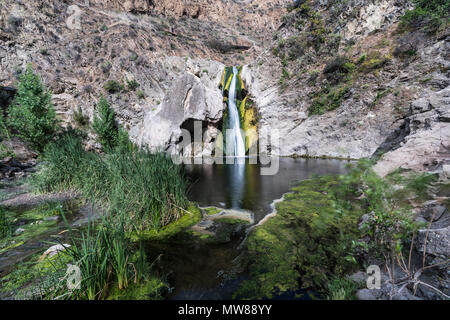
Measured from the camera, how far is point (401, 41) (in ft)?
45.2

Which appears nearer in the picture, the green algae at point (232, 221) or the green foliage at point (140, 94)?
the green algae at point (232, 221)

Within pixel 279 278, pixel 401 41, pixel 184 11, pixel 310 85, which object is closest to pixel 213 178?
pixel 279 278

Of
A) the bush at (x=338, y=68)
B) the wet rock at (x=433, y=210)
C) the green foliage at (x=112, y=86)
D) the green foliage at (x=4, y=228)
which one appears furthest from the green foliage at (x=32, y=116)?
the bush at (x=338, y=68)

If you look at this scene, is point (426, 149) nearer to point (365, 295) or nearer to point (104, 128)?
point (365, 295)

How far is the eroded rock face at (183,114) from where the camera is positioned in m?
16.0

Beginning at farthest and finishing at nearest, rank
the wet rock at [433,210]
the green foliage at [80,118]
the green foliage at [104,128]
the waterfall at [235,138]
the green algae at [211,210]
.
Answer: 1. the green foliage at [80,118]
2. the waterfall at [235,138]
3. the green foliage at [104,128]
4. the green algae at [211,210]
5. the wet rock at [433,210]

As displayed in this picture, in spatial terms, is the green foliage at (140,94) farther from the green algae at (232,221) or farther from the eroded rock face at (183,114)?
the green algae at (232,221)

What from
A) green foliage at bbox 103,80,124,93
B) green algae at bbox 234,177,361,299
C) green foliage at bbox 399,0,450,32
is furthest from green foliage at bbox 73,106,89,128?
green foliage at bbox 399,0,450,32

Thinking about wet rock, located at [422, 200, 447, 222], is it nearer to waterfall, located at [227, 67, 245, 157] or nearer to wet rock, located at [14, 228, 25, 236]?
wet rock, located at [14, 228, 25, 236]

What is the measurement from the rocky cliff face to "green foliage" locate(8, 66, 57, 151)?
607cm

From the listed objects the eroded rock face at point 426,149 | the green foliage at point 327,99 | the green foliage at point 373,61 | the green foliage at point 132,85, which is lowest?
the eroded rock face at point 426,149

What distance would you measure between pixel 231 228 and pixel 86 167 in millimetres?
5032

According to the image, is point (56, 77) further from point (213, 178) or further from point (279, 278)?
point (279, 278)

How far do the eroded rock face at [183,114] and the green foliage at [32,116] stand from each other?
6.06m
